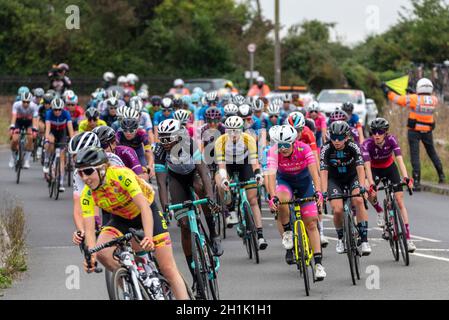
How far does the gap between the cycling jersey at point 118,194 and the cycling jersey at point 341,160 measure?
4454mm

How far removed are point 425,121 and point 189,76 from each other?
101ft

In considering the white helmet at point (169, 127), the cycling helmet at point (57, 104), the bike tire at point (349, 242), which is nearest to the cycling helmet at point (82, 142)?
the white helmet at point (169, 127)

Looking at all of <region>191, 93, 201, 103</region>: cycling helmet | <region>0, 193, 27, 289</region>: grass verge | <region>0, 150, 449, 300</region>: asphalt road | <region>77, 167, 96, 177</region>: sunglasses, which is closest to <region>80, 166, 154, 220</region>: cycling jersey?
<region>77, 167, 96, 177</region>: sunglasses

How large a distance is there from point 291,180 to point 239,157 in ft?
7.22

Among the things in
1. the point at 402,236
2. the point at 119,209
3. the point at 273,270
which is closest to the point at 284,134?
the point at 273,270

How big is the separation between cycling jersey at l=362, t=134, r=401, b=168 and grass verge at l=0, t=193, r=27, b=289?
14.7 ft

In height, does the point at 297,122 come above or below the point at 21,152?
above

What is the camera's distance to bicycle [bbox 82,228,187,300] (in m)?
8.95

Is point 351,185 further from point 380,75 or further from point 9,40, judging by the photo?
point 380,75

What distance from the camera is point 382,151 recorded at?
15.1 meters

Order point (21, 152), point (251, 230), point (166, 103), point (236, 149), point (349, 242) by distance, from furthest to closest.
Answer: point (21, 152)
point (166, 103)
point (236, 149)
point (251, 230)
point (349, 242)

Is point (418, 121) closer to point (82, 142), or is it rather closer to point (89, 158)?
point (82, 142)

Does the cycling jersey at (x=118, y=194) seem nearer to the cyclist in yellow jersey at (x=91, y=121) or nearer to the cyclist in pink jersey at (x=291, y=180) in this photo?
the cyclist in pink jersey at (x=291, y=180)
